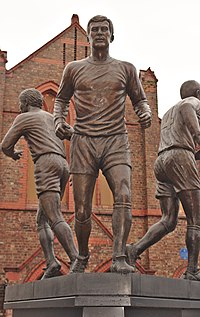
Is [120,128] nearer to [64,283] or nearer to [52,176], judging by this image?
[52,176]

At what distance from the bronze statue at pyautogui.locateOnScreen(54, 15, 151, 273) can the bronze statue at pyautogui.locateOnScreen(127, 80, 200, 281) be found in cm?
69

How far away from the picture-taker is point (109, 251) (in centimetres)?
1498

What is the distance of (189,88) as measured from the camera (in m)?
5.57

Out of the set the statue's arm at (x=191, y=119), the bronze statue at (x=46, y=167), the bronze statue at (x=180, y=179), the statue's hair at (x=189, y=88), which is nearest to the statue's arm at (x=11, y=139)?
the bronze statue at (x=46, y=167)

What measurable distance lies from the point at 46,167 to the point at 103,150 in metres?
1.13

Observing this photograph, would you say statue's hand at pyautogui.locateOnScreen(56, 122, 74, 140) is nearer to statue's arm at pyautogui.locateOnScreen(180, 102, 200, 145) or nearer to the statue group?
the statue group

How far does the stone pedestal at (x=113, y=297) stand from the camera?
355 centimetres

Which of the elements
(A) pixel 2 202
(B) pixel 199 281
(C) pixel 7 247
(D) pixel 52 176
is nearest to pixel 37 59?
(A) pixel 2 202

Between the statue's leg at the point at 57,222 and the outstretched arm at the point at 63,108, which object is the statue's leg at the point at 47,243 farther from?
the outstretched arm at the point at 63,108

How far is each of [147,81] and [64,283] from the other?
54.0 feet

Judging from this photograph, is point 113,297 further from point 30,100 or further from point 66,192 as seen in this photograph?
point 66,192

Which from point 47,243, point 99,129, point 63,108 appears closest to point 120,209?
point 99,129

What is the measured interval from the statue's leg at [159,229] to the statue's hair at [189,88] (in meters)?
1.33

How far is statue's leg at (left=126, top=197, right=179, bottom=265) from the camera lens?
488 centimetres
